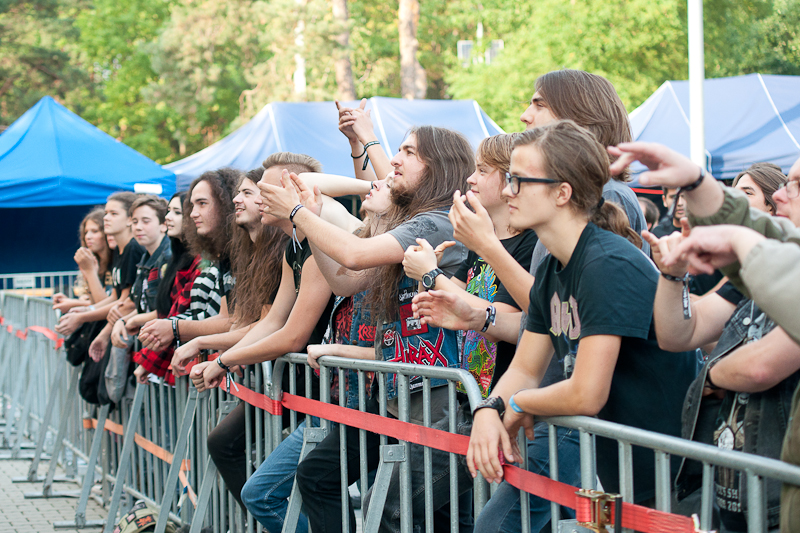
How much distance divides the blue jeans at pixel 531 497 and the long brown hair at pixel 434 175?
3.68ft

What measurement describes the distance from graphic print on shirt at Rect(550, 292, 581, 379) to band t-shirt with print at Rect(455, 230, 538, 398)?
0.47 meters

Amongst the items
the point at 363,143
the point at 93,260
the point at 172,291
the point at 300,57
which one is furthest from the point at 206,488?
the point at 300,57

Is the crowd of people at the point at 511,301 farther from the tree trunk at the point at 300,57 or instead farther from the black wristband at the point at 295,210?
the tree trunk at the point at 300,57

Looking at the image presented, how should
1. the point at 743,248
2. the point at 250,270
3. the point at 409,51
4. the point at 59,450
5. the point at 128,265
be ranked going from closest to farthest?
the point at 743,248, the point at 250,270, the point at 128,265, the point at 59,450, the point at 409,51

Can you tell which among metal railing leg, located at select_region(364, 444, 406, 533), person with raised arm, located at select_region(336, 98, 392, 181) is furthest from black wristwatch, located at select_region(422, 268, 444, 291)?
person with raised arm, located at select_region(336, 98, 392, 181)

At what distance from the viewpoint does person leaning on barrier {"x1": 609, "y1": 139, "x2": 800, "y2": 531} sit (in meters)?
1.65

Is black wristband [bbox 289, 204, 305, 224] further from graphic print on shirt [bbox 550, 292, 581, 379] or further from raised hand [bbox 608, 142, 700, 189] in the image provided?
raised hand [bbox 608, 142, 700, 189]

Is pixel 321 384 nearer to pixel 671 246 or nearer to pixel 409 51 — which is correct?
pixel 671 246

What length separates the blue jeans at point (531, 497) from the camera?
99.7 inches

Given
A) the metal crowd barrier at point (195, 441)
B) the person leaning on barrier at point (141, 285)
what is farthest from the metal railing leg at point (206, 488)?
the person leaning on barrier at point (141, 285)

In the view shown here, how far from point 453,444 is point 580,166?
103cm

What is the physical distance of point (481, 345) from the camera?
3207 millimetres

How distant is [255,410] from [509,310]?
1.81 meters

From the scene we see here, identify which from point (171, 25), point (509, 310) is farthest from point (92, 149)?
point (171, 25)
